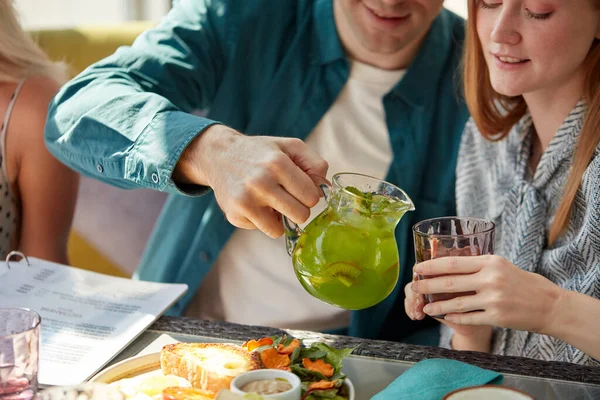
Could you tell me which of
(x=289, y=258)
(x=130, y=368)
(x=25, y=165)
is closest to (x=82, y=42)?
(x=25, y=165)

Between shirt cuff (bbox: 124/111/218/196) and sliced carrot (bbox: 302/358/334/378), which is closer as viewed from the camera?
sliced carrot (bbox: 302/358/334/378)

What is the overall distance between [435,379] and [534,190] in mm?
687

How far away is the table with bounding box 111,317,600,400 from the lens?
1.15m

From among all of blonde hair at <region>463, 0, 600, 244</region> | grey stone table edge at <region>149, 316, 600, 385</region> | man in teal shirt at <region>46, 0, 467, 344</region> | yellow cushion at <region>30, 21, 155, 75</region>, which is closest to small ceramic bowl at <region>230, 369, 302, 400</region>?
grey stone table edge at <region>149, 316, 600, 385</region>

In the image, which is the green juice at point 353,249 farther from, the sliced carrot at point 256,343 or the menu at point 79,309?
the menu at point 79,309

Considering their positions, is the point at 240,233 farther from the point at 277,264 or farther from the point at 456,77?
the point at 456,77

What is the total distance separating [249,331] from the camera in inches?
51.6

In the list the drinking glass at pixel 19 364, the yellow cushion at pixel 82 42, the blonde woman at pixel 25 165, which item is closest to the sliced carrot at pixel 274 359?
the drinking glass at pixel 19 364

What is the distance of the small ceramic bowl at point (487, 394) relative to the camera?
930 mm

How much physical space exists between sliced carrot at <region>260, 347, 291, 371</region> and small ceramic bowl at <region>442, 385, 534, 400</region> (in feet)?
0.85

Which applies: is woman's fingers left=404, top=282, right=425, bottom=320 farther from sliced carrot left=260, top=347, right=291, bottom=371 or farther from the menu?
the menu

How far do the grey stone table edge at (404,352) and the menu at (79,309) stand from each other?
0.07m

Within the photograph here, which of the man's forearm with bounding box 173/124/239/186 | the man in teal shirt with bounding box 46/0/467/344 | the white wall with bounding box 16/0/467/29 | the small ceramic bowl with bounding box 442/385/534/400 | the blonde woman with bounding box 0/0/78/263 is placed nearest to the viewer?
the small ceramic bowl with bounding box 442/385/534/400

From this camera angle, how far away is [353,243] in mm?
1145
